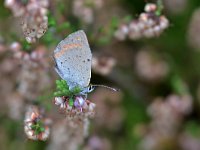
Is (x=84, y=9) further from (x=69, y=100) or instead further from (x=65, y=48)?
(x=69, y=100)

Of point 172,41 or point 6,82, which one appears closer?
point 6,82

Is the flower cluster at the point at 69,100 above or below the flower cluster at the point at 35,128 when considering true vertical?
above

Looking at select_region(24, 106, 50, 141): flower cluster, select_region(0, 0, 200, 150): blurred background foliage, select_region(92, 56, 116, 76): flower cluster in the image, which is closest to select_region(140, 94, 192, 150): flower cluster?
select_region(0, 0, 200, 150): blurred background foliage

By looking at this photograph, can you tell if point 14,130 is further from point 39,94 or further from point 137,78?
point 137,78

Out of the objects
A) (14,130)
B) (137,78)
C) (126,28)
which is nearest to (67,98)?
(126,28)

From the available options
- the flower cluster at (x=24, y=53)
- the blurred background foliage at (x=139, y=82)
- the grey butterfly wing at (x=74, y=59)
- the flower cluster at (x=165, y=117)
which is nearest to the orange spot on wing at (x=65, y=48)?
the grey butterfly wing at (x=74, y=59)

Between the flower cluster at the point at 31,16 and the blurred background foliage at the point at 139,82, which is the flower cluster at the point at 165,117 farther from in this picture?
the flower cluster at the point at 31,16
